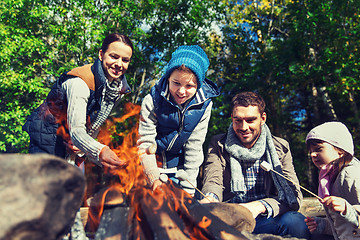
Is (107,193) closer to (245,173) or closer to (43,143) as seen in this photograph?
(43,143)

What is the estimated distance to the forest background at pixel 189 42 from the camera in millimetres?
8641

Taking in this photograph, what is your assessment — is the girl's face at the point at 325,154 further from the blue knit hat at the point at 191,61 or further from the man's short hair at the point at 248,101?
the blue knit hat at the point at 191,61

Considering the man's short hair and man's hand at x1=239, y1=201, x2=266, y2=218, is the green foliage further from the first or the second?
man's hand at x1=239, y1=201, x2=266, y2=218

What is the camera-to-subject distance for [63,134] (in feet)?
10.2

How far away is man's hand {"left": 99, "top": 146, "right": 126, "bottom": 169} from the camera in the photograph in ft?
8.01

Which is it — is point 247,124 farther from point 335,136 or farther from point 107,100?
point 107,100

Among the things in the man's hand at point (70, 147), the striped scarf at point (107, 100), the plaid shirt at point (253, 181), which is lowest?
the plaid shirt at point (253, 181)

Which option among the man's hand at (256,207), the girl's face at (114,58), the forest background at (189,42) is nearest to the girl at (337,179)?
the man's hand at (256,207)

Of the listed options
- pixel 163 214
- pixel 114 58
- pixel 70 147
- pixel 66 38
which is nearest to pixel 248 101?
pixel 114 58

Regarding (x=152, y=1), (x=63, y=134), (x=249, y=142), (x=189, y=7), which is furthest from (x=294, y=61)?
(x=63, y=134)

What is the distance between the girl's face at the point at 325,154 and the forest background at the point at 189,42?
6.10 m

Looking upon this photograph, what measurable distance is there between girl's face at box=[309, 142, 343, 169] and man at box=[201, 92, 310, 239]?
0.39 meters

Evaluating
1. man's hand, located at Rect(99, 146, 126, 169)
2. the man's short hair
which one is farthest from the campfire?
the man's short hair

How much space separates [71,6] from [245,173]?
28.9 ft
